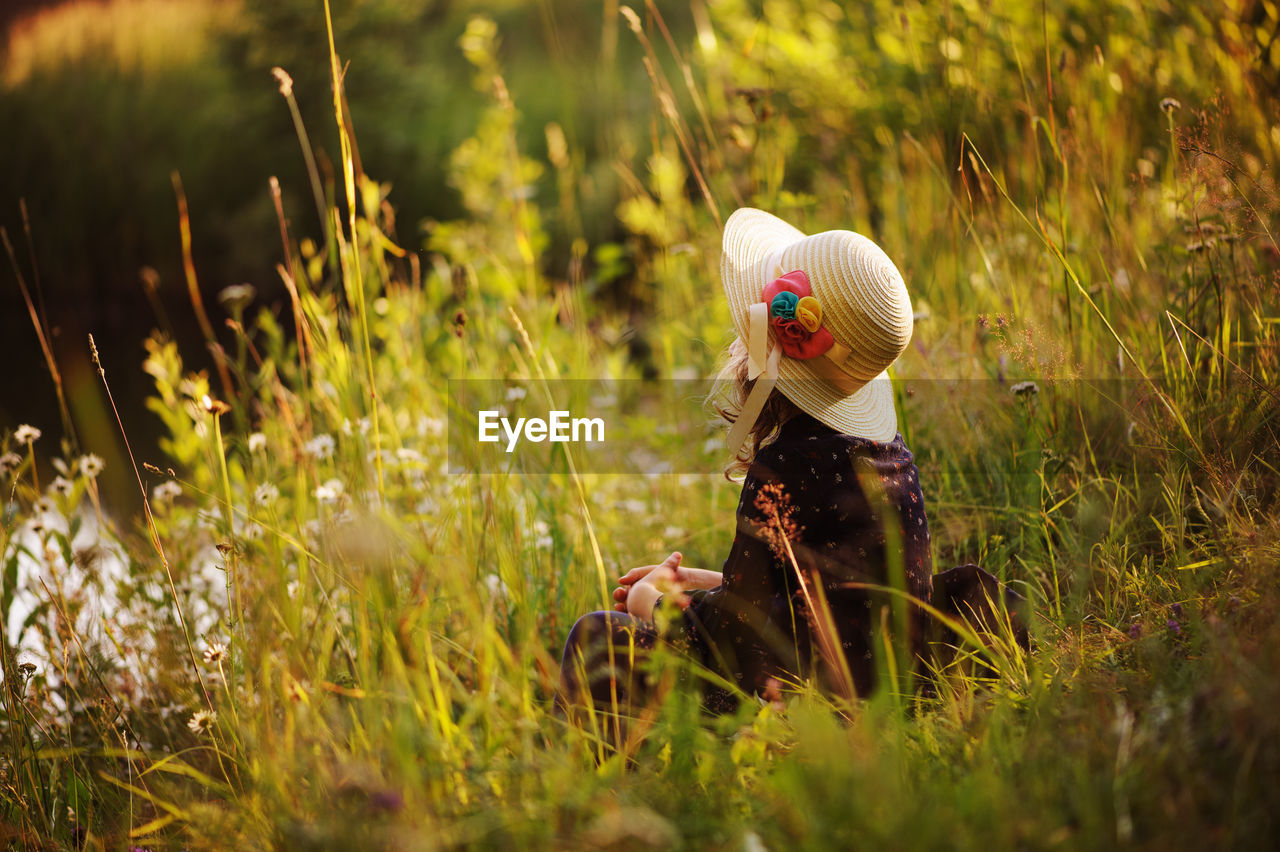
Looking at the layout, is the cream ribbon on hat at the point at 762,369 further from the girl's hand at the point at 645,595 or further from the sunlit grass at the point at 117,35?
the sunlit grass at the point at 117,35

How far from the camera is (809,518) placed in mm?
1282

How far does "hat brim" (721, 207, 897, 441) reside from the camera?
1.32m

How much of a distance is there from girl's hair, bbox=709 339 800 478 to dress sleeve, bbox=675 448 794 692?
0.09m

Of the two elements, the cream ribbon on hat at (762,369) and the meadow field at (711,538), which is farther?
the cream ribbon on hat at (762,369)

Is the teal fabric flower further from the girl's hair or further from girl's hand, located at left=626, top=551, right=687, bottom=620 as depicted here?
girl's hand, located at left=626, top=551, right=687, bottom=620

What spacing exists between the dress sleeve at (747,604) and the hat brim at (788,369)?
10 centimetres

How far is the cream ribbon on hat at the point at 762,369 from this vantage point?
1269mm

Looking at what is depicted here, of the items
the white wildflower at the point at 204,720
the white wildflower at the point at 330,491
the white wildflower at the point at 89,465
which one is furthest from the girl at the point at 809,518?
the white wildflower at the point at 89,465

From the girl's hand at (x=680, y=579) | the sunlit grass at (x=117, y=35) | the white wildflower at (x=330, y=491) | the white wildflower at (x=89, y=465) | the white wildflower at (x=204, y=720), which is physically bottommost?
the white wildflower at (x=204, y=720)

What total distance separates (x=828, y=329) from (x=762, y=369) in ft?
0.38

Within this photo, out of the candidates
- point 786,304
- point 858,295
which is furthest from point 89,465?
point 858,295

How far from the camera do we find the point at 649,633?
4.22 feet

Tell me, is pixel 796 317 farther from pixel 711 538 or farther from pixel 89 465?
pixel 89 465

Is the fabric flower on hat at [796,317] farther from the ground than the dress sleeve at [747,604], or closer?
farther from the ground
